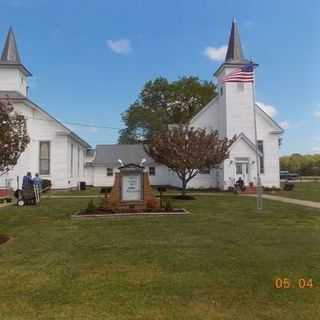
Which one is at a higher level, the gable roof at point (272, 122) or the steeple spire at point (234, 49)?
the steeple spire at point (234, 49)

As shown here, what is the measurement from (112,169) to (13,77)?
1664cm

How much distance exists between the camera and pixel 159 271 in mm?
7297

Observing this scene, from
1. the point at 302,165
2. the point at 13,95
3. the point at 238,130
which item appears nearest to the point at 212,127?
the point at 238,130

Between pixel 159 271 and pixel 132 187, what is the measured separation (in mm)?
10405

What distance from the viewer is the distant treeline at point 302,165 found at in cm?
9798

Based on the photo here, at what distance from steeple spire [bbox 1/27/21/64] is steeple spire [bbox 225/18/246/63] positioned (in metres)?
18.9

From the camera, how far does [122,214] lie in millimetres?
15812

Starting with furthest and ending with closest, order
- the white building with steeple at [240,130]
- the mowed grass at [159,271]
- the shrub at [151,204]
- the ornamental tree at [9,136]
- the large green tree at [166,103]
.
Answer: the large green tree at [166,103], the white building with steeple at [240,130], the shrub at [151,204], the ornamental tree at [9,136], the mowed grass at [159,271]

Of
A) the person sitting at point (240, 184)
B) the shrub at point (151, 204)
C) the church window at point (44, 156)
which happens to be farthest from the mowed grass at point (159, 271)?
the church window at point (44, 156)

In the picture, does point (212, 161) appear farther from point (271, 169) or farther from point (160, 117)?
point (160, 117)

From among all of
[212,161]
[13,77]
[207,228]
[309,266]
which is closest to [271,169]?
[212,161]
